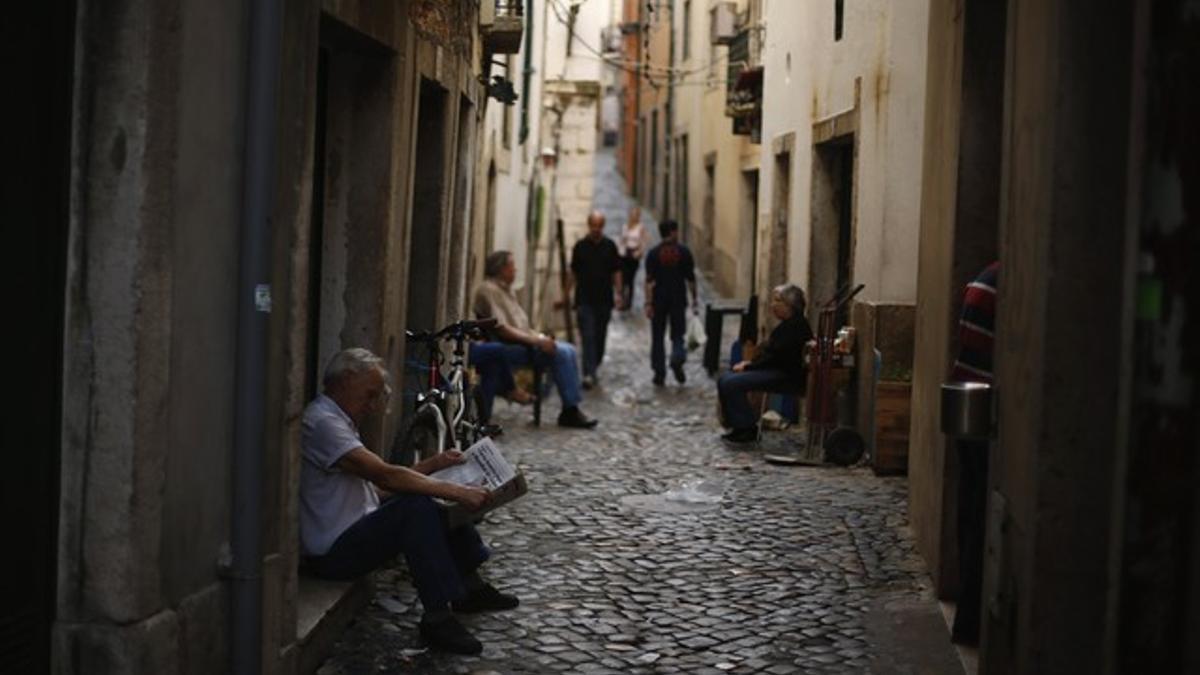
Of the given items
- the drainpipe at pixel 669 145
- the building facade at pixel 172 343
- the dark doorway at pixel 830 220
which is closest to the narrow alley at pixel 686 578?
the building facade at pixel 172 343

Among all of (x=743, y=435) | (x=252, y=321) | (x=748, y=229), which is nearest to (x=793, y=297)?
(x=743, y=435)

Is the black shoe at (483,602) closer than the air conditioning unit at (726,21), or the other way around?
the black shoe at (483,602)

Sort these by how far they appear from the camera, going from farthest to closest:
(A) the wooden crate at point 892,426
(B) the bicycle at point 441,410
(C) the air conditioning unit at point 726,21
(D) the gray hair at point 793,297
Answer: (C) the air conditioning unit at point 726,21 → (D) the gray hair at point 793,297 → (A) the wooden crate at point 892,426 → (B) the bicycle at point 441,410

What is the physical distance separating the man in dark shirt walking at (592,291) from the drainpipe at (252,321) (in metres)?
13.3

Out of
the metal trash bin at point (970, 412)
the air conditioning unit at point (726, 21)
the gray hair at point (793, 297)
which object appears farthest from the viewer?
the air conditioning unit at point (726, 21)

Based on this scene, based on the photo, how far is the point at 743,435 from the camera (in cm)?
1454

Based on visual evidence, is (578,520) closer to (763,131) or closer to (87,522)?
(87,522)

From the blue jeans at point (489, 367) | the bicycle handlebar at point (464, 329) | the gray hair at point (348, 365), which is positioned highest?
the bicycle handlebar at point (464, 329)

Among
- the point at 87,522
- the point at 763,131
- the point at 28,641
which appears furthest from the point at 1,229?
the point at 763,131

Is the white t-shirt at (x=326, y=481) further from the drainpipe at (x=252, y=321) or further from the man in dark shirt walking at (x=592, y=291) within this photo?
the man in dark shirt walking at (x=592, y=291)

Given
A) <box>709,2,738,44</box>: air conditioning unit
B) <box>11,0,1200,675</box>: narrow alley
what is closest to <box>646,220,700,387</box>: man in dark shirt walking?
<box>11,0,1200,675</box>: narrow alley

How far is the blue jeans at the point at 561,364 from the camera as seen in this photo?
14.9 metres

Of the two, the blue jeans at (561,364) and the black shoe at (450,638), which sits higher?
the blue jeans at (561,364)

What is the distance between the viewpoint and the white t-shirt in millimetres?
7172
